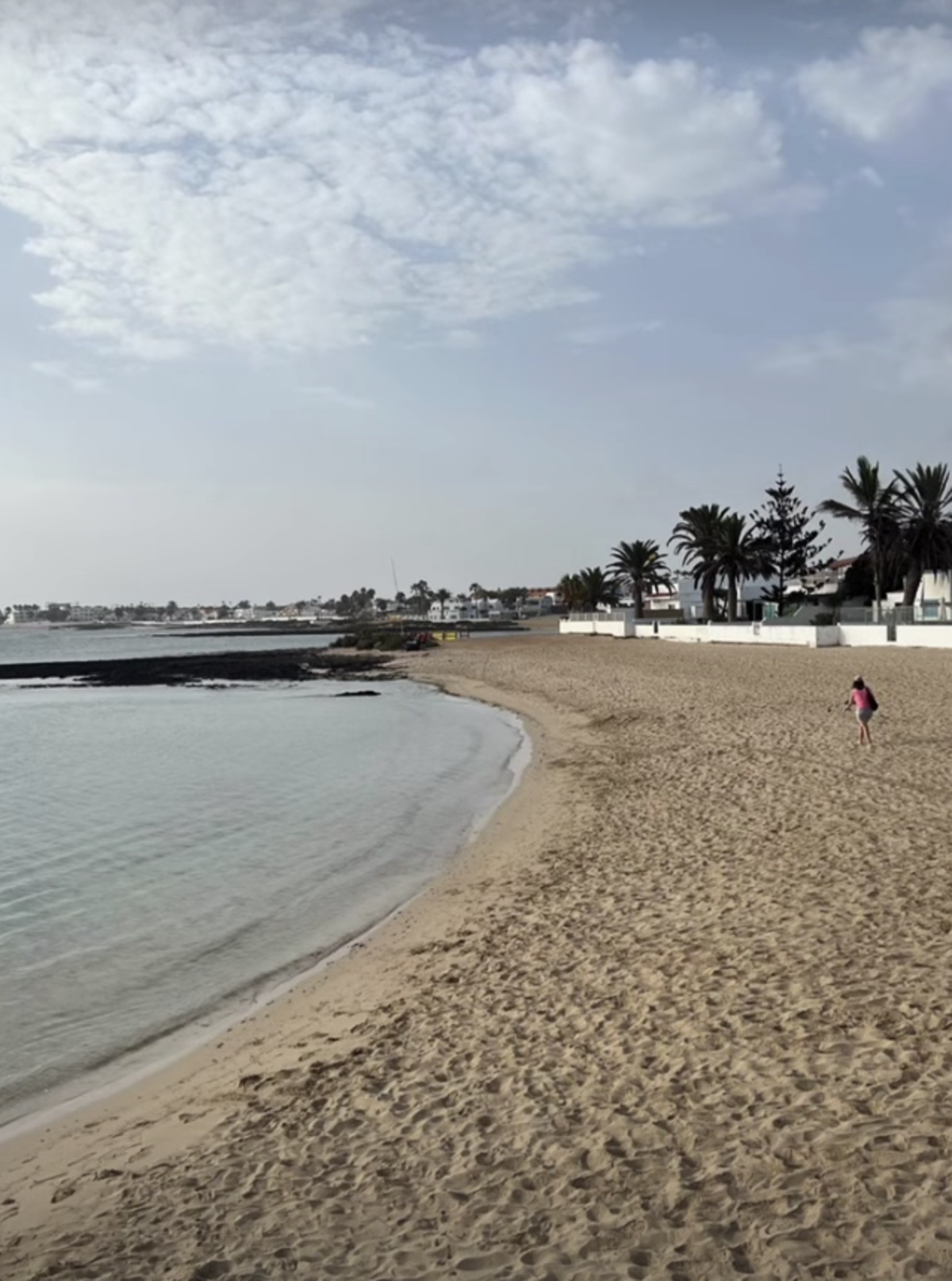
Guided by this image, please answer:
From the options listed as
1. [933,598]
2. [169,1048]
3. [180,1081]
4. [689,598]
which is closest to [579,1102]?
[180,1081]

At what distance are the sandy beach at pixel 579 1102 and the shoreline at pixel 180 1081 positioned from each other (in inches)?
1.2


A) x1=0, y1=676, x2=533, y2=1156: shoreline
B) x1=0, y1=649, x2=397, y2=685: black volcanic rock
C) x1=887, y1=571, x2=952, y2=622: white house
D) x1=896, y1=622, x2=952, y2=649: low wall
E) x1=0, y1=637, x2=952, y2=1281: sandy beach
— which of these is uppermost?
x1=887, y1=571, x2=952, y2=622: white house

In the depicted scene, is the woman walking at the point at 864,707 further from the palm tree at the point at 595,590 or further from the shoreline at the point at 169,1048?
the palm tree at the point at 595,590

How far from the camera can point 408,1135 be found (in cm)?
542

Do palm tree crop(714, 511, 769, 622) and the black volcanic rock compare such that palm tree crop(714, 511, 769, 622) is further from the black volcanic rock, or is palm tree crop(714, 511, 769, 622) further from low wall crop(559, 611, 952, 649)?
the black volcanic rock

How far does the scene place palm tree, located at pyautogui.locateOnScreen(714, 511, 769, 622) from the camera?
65.8 m

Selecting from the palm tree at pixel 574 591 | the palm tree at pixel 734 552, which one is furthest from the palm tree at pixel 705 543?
the palm tree at pixel 574 591

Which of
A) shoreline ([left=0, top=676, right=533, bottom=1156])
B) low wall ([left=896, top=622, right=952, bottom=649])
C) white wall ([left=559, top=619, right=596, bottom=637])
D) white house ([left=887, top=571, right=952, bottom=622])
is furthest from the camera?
white wall ([left=559, top=619, right=596, bottom=637])

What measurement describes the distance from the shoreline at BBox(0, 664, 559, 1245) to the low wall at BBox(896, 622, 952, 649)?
33.1m

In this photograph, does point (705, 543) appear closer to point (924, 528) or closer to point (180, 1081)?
point (924, 528)

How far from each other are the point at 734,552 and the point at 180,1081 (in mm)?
62143

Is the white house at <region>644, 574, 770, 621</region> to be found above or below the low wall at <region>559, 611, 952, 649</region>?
above

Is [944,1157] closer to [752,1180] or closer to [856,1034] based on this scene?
[752,1180]

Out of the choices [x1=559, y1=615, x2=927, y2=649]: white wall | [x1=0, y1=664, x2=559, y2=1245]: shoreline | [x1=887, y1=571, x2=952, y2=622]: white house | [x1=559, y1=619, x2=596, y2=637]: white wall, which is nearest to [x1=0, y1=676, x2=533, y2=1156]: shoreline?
[x1=0, y1=664, x2=559, y2=1245]: shoreline
